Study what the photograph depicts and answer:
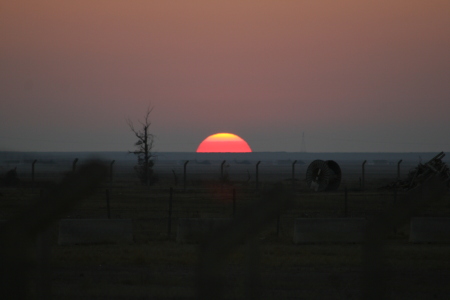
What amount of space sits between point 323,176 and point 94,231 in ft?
90.1

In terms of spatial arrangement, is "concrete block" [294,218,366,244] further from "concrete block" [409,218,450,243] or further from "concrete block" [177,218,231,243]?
"concrete block" [177,218,231,243]

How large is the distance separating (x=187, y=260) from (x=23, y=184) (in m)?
28.2

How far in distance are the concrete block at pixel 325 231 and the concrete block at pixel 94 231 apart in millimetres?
4355

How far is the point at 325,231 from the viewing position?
54.6 ft

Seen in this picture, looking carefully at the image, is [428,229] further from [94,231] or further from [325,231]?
[94,231]

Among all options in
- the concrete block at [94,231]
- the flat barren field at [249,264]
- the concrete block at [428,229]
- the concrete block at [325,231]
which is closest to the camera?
the flat barren field at [249,264]

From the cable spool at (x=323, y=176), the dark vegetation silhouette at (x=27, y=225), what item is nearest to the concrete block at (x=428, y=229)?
the dark vegetation silhouette at (x=27, y=225)

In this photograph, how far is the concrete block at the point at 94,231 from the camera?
16062 mm

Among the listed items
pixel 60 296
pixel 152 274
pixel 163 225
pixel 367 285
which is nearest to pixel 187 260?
pixel 152 274

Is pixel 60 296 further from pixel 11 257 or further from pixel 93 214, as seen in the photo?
pixel 93 214

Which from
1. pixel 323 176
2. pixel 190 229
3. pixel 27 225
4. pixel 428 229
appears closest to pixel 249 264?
pixel 27 225

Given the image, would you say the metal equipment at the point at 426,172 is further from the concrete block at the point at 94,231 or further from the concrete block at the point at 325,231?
the concrete block at the point at 94,231

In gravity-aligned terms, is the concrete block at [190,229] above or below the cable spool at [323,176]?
below

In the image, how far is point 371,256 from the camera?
3.76 m
